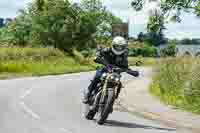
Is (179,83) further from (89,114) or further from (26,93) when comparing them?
(89,114)

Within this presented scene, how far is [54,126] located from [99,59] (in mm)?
1836

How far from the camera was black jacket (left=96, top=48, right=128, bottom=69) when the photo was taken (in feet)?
45.6

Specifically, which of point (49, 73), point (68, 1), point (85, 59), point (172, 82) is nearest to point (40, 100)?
point (172, 82)

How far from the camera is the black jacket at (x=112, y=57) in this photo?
13.9 meters

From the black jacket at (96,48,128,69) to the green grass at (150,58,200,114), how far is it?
334cm

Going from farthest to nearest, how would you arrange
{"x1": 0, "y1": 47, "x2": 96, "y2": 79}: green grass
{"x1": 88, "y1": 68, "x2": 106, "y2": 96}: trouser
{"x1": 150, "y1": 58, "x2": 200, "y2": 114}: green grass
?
{"x1": 0, "y1": 47, "x2": 96, "y2": 79}: green grass < {"x1": 150, "y1": 58, "x2": 200, "y2": 114}: green grass < {"x1": 88, "y1": 68, "x2": 106, "y2": 96}: trouser

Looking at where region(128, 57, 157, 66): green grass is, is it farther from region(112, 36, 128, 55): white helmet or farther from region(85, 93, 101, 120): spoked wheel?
region(85, 93, 101, 120): spoked wheel

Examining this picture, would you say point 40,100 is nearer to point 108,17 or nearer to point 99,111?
point 99,111

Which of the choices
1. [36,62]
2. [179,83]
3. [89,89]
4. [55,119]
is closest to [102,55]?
[89,89]

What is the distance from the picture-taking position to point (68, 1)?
73.8 metres

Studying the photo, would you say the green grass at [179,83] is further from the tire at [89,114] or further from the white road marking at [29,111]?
the white road marking at [29,111]

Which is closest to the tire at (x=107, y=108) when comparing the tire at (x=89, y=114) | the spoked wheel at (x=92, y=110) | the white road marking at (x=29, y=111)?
the spoked wheel at (x=92, y=110)

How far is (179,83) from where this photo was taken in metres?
20.1

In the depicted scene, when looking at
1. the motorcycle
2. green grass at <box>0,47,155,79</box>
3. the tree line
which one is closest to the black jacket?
the motorcycle
